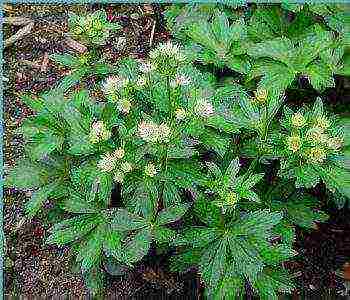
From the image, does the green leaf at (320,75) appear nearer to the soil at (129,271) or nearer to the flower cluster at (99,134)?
the soil at (129,271)

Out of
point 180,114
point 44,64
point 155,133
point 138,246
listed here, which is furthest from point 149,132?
point 44,64

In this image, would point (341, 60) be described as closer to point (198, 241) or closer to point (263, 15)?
point (263, 15)

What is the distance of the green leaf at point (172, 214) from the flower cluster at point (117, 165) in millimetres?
258

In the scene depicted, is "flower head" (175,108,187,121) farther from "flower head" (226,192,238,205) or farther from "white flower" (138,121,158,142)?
"flower head" (226,192,238,205)

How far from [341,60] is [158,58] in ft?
3.89

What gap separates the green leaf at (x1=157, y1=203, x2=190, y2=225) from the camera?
2711 mm

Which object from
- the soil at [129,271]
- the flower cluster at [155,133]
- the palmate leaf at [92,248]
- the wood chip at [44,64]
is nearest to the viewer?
the flower cluster at [155,133]

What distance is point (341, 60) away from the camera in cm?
330

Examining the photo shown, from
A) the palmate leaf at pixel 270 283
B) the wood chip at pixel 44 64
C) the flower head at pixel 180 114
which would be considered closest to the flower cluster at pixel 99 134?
the flower head at pixel 180 114

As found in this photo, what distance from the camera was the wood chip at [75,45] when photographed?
14.5 ft

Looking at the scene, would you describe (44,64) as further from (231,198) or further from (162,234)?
(231,198)

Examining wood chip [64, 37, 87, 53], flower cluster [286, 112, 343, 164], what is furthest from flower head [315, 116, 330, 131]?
wood chip [64, 37, 87, 53]

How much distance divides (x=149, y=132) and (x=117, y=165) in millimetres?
231

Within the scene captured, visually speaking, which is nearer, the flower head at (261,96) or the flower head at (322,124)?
the flower head at (322,124)
